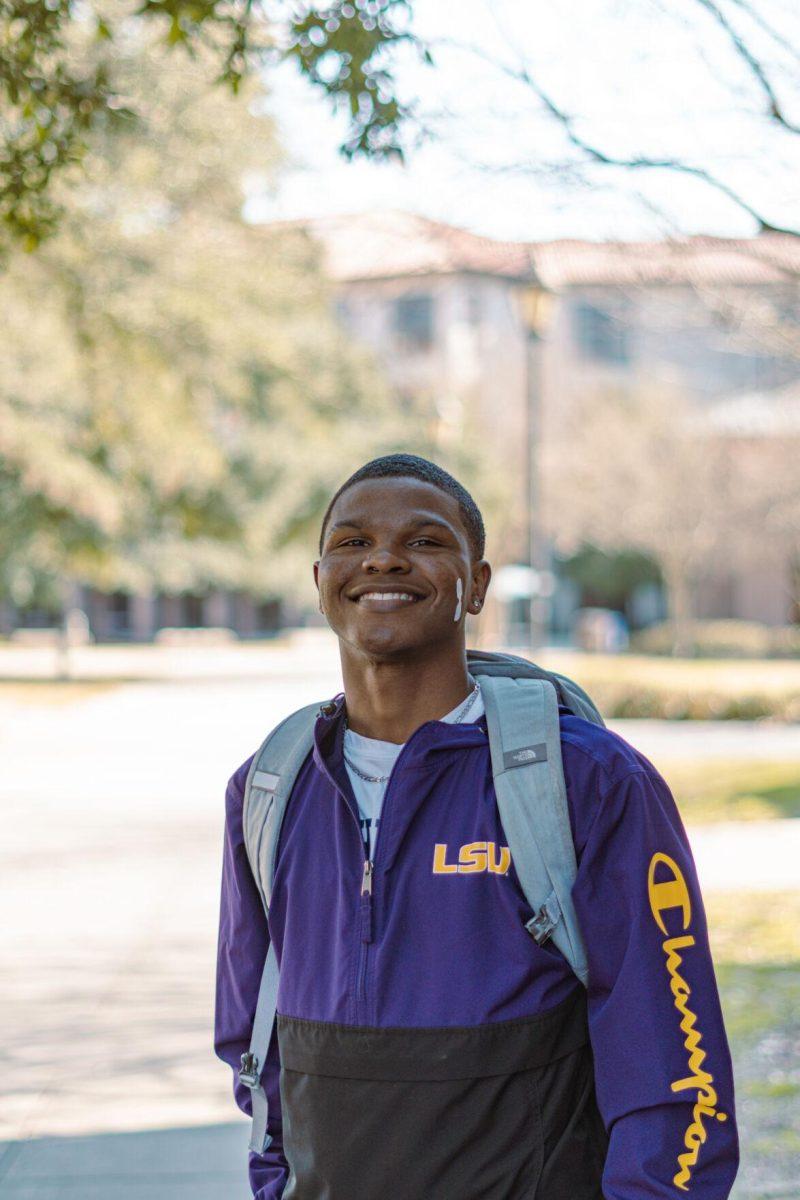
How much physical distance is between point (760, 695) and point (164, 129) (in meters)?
11.4

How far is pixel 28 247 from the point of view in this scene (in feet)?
16.1

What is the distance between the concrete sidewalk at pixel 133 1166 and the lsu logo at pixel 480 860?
2.65 meters

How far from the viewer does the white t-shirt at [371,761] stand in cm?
209

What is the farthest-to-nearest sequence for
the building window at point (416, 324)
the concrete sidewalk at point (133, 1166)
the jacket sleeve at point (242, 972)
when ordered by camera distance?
the building window at point (416, 324) → the concrete sidewalk at point (133, 1166) → the jacket sleeve at point (242, 972)

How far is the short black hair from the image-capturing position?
221 centimetres

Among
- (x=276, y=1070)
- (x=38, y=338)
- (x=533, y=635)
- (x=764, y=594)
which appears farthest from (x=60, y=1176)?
(x=764, y=594)

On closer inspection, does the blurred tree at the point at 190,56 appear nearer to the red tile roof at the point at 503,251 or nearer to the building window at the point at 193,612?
the red tile roof at the point at 503,251

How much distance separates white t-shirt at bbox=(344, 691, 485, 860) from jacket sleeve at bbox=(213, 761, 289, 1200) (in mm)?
171

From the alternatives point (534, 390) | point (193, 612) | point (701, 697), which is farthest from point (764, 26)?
point (193, 612)

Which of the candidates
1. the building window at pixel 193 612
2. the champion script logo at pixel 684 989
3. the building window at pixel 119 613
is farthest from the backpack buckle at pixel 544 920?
the building window at pixel 193 612

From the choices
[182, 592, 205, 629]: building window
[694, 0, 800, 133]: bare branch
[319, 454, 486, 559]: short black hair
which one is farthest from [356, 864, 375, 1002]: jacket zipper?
[182, 592, 205, 629]: building window

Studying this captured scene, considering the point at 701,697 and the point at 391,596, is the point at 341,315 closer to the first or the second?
the point at 701,697

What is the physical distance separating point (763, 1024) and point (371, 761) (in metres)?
4.70

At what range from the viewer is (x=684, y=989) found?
6.30 ft
